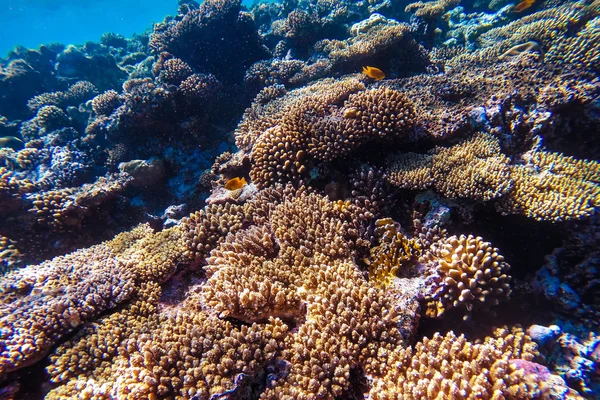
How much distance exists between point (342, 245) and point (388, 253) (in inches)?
25.4

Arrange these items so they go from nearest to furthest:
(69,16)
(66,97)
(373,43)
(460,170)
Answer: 1. (460,170)
2. (373,43)
3. (66,97)
4. (69,16)

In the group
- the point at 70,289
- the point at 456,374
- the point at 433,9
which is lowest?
the point at 456,374

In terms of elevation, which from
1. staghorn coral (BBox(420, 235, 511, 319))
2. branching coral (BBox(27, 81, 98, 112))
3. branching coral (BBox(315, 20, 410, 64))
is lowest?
staghorn coral (BBox(420, 235, 511, 319))

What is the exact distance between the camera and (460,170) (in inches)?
167

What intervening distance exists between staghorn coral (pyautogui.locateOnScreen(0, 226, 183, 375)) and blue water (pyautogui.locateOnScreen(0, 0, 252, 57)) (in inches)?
1772

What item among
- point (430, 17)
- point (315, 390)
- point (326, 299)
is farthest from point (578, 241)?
point (430, 17)

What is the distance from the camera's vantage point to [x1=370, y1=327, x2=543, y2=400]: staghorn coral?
2.46m

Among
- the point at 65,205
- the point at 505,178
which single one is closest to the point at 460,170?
the point at 505,178

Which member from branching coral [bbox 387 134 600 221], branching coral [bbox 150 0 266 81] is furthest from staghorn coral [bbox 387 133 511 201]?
branching coral [bbox 150 0 266 81]

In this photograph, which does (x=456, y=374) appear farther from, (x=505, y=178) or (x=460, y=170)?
(x=505, y=178)

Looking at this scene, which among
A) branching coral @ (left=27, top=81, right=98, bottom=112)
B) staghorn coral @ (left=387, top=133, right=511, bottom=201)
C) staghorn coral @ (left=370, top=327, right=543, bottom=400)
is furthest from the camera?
branching coral @ (left=27, top=81, right=98, bottom=112)

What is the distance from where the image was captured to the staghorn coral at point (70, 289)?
12.3 feet

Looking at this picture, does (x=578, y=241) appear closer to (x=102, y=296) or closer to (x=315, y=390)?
→ (x=315, y=390)

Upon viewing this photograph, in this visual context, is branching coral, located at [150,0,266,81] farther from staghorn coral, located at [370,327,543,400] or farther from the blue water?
the blue water
